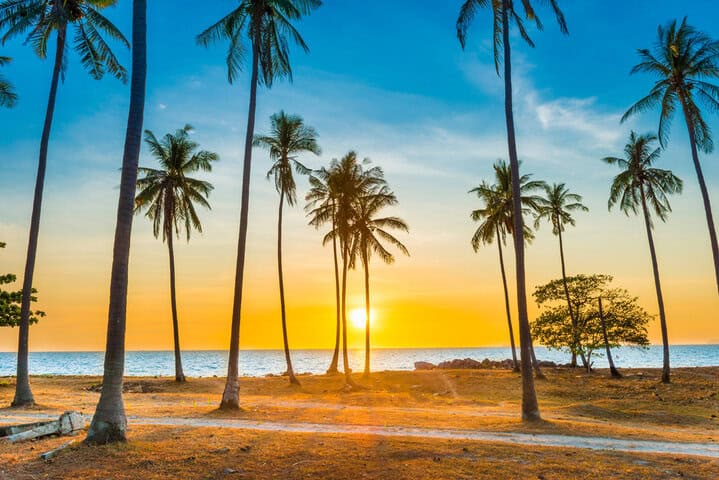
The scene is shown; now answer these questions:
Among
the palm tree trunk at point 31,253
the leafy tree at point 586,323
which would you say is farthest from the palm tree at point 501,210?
the palm tree trunk at point 31,253

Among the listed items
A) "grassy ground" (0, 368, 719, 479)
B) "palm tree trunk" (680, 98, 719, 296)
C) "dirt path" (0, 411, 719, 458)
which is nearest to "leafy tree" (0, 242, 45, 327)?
"grassy ground" (0, 368, 719, 479)

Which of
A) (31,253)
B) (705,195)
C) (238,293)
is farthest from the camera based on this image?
(705,195)

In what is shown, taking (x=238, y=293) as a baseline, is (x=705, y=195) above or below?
above

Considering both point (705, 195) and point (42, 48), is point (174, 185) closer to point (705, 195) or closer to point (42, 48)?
point (42, 48)

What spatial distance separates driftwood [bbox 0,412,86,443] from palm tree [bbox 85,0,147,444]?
155 cm

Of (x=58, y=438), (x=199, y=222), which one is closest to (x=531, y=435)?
(x=58, y=438)

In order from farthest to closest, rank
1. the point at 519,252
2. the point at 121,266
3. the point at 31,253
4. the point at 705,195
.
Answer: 1. the point at 705,195
2. the point at 31,253
3. the point at 519,252
4. the point at 121,266

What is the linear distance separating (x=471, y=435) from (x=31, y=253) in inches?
699

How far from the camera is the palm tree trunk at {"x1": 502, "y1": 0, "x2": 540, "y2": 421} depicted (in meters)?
14.1

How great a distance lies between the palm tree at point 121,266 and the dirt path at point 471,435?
306 cm

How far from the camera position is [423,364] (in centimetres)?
4597

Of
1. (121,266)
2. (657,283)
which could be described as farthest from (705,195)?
(121,266)

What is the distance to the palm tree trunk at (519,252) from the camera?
14.1m

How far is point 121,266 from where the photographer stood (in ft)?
34.3
